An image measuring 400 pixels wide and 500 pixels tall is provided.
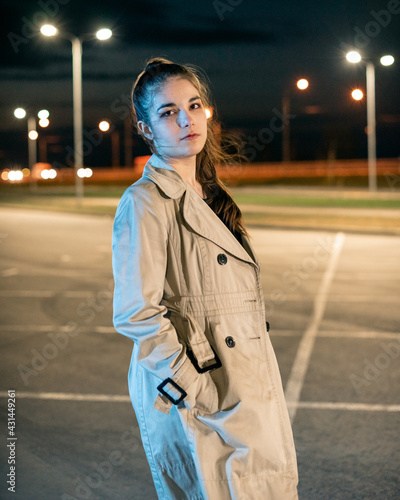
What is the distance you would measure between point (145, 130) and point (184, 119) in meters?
0.20

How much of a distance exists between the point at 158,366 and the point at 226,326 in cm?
27

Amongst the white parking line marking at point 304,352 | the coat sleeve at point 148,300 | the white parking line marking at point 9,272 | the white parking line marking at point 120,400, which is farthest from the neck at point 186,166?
the white parking line marking at point 9,272

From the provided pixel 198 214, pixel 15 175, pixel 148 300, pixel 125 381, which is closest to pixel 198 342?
pixel 148 300

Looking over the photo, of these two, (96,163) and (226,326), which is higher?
(96,163)

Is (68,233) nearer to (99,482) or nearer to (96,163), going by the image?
(99,482)

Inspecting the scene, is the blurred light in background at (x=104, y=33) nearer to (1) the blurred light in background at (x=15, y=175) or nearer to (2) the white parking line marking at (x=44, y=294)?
(2) the white parking line marking at (x=44, y=294)

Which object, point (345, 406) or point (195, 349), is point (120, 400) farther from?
point (195, 349)

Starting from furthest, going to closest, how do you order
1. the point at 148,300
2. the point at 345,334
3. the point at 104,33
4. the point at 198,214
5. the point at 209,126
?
the point at 104,33, the point at 345,334, the point at 209,126, the point at 198,214, the point at 148,300

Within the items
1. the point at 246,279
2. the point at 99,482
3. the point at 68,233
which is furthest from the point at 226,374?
the point at 68,233

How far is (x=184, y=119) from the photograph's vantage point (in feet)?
8.84

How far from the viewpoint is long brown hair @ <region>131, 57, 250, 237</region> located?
108 inches

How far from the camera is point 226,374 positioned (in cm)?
251

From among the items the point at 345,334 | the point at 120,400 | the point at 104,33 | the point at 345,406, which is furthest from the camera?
the point at 104,33

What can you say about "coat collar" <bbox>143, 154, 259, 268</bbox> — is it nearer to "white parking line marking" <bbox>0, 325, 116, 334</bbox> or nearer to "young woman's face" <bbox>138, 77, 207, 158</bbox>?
"young woman's face" <bbox>138, 77, 207, 158</bbox>
